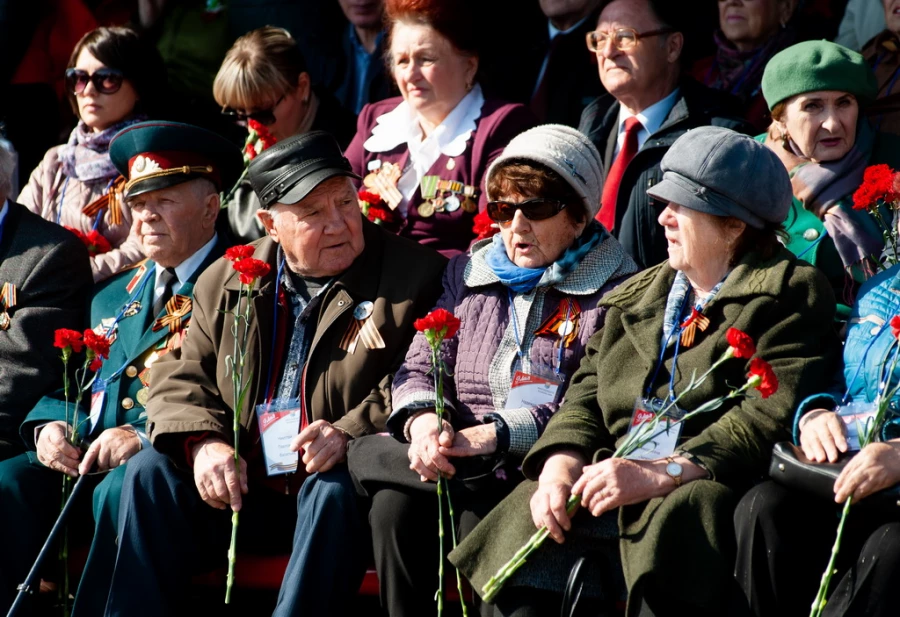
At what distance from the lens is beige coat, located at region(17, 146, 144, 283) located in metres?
5.57

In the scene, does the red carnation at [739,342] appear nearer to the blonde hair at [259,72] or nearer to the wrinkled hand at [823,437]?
the wrinkled hand at [823,437]

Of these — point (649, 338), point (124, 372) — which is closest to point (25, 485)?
point (124, 372)

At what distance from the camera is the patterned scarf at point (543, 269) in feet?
14.1

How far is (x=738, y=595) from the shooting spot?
351cm

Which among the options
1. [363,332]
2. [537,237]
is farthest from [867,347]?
[363,332]

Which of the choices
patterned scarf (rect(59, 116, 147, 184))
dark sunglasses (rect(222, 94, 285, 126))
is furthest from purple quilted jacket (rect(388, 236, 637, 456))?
patterned scarf (rect(59, 116, 147, 184))

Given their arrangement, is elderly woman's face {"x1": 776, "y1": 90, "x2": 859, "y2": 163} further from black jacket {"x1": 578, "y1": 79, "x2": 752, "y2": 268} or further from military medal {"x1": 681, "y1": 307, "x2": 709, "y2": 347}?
military medal {"x1": 681, "y1": 307, "x2": 709, "y2": 347}

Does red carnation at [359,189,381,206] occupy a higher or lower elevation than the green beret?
lower

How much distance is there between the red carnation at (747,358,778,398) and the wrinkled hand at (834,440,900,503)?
282mm

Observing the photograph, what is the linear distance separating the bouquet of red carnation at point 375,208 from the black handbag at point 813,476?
2.23 m

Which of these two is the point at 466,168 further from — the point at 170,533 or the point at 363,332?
the point at 170,533

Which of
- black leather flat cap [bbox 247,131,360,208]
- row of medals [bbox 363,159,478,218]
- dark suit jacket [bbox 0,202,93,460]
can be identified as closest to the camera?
black leather flat cap [bbox 247,131,360,208]

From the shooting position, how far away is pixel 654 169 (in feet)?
16.9

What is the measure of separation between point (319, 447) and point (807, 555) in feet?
4.97
